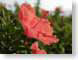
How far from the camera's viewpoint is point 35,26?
39.7 inches

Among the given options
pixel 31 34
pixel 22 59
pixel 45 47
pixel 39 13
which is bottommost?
pixel 22 59

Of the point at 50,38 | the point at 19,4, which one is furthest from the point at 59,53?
the point at 19,4

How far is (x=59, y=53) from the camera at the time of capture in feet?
3.27

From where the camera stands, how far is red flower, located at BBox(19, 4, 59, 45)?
1004mm

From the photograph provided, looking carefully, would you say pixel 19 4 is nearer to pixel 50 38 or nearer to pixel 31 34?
pixel 31 34

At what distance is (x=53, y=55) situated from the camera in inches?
39.9

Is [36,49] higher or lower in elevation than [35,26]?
lower

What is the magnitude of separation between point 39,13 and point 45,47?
0.98ft

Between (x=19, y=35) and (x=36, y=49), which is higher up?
(x=19, y=35)

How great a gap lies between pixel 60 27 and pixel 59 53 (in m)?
0.22

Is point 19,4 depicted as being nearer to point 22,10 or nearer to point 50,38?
point 22,10

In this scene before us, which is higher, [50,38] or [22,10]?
[22,10]

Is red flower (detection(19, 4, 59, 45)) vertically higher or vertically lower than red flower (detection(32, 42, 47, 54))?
higher

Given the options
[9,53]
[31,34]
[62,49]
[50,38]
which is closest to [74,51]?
[62,49]
